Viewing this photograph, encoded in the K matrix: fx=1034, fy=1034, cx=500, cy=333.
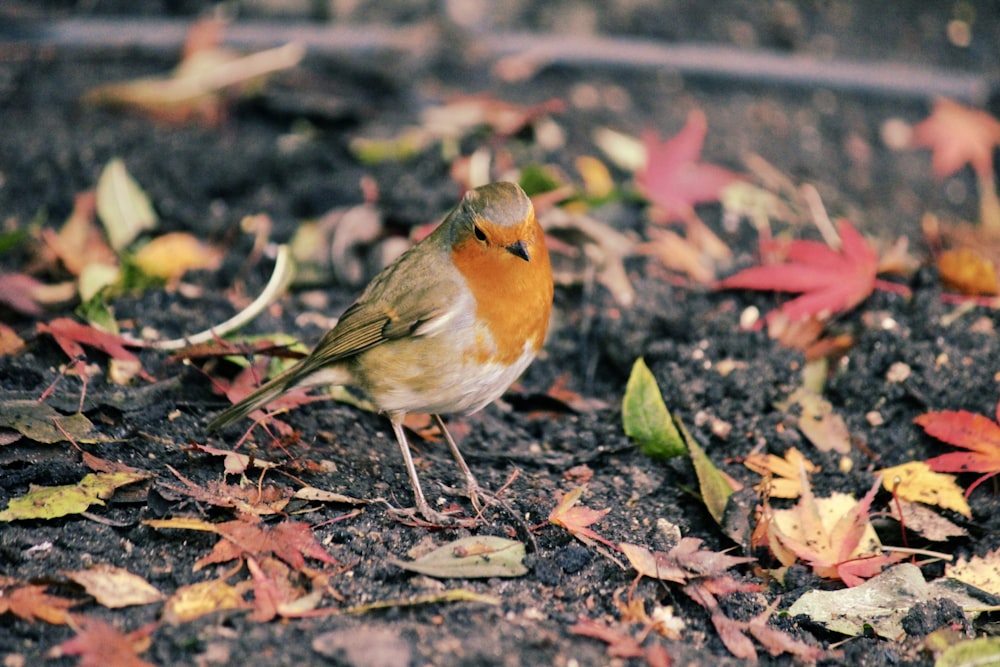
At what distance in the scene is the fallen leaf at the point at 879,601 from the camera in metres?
2.53

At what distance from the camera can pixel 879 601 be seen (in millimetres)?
2605

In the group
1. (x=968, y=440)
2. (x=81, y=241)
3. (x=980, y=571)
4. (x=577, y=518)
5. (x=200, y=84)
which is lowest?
(x=980, y=571)

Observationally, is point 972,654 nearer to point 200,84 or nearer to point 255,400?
point 255,400

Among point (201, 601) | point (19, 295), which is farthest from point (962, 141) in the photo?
point (201, 601)

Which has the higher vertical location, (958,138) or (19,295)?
(19,295)

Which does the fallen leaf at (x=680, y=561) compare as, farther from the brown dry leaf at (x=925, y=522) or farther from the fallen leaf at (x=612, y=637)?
the brown dry leaf at (x=925, y=522)

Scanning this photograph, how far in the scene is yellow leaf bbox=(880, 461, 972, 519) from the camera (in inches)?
114

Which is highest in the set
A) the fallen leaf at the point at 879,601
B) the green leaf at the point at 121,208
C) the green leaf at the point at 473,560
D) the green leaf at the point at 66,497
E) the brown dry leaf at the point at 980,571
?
the green leaf at the point at 121,208

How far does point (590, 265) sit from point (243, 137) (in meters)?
1.93

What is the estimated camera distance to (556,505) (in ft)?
9.18

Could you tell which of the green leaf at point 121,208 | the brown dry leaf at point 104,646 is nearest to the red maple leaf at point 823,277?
the brown dry leaf at point 104,646

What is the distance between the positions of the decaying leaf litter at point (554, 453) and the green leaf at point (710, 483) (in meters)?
0.01

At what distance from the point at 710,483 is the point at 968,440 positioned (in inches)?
29.3

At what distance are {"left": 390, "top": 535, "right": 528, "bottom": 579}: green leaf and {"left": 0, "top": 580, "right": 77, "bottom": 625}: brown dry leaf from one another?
748mm
